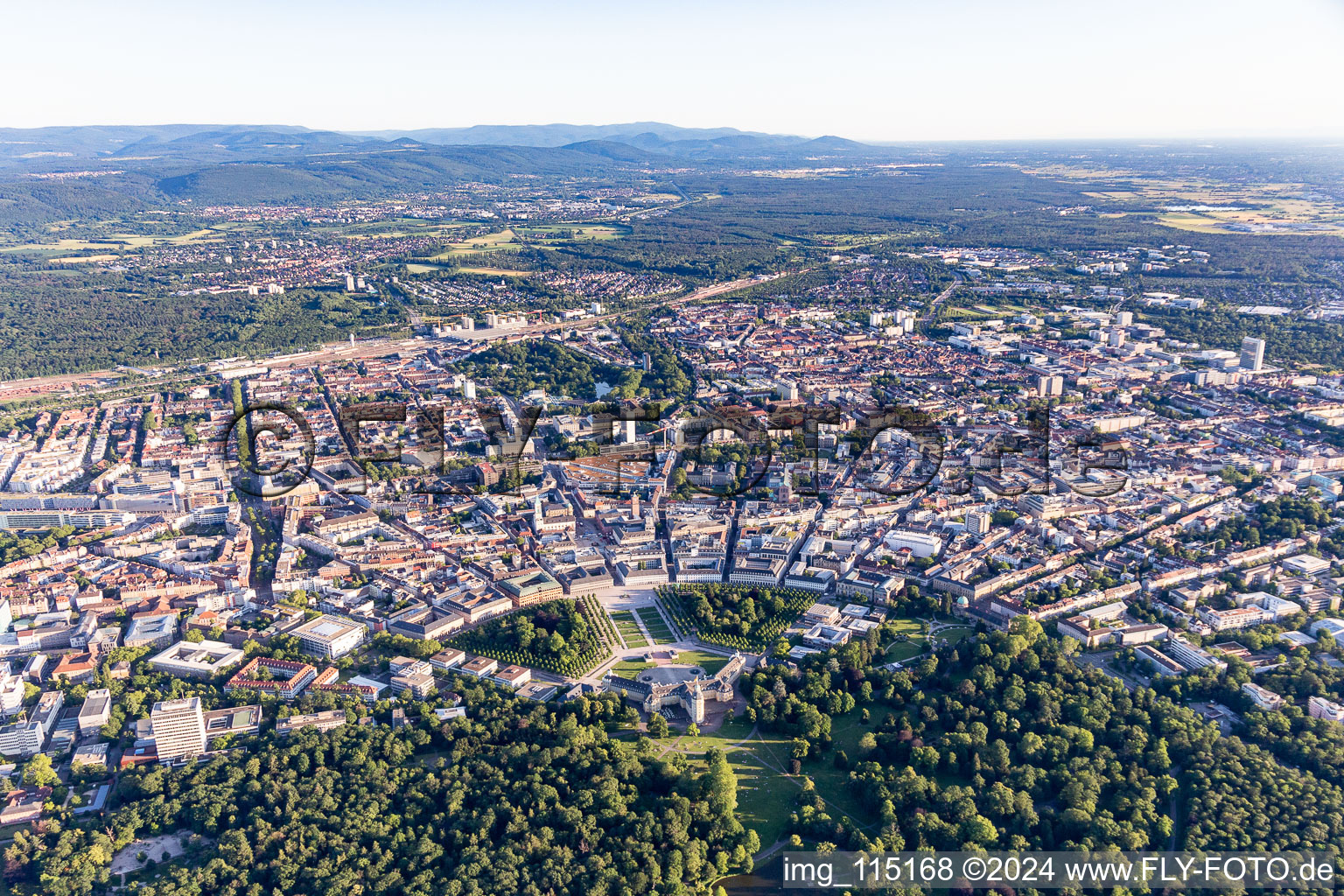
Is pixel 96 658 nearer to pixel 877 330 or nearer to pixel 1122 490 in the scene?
pixel 1122 490

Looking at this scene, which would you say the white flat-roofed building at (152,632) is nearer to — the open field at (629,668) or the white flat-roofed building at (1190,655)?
the open field at (629,668)

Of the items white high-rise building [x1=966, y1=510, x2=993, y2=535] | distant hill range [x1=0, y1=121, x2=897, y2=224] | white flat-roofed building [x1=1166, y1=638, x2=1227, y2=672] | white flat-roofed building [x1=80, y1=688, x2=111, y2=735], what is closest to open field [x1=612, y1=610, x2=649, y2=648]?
white high-rise building [x1=966, y1=510, x2=993, y2=535]

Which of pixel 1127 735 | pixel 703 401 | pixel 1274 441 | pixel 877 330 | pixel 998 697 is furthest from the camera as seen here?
pixel 877 330

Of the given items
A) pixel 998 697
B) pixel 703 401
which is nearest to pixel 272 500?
pixel 703 401

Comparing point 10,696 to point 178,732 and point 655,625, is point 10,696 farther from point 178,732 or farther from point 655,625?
point 655,625

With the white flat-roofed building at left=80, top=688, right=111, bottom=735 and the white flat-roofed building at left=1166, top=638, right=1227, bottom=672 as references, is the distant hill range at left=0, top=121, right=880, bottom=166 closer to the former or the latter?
the white flat-roofed building at left=80, top=688, right=111, bottom=735

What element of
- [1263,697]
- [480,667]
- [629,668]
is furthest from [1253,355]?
[480,667]

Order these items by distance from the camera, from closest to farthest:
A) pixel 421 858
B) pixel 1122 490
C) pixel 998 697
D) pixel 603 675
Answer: pixel 421 858 → pixel 998 697 → pixel 603 675 → pixel 1122 490
